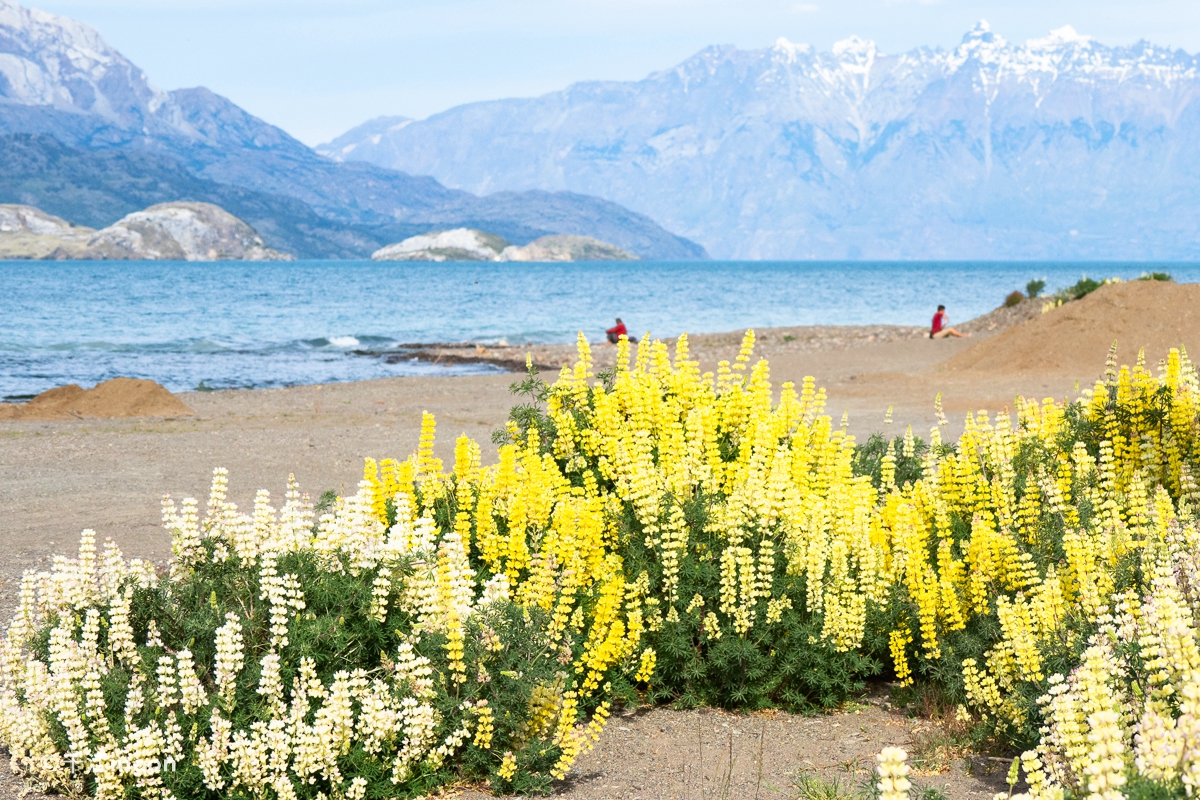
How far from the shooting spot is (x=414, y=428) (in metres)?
20.4

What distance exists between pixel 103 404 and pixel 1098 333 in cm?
2265

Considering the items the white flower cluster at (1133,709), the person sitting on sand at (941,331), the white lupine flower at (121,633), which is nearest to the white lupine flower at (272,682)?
the white lupine flower at (121,633)

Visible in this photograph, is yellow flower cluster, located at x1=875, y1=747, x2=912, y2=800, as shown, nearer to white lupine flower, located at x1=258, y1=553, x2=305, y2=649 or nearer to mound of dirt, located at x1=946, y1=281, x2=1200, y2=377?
white lupine flower, located at x1=258, y1=553, x2=305, y2=649

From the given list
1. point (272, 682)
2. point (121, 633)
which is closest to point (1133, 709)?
point (272, 682)

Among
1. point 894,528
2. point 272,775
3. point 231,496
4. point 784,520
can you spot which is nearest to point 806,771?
point 784,520

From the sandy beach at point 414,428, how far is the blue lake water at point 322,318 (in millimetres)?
7967

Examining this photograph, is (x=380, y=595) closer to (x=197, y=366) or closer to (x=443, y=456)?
(x=443, y=456)

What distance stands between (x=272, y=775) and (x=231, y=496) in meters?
8.48

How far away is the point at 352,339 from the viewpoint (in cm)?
5162

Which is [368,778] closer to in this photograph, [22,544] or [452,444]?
[22,544]

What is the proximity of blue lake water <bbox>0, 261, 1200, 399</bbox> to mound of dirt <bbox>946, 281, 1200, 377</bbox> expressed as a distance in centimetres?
1170

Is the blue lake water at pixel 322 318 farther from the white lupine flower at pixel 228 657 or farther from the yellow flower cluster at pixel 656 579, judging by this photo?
the white lupine flower at pixel 228 657

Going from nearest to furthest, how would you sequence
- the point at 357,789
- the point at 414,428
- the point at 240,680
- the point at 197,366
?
1. the point at 357,789
2. the point at 240,680
3. the point at 414,428
4. the point at 197,366

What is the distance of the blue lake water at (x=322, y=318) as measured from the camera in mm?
38656
